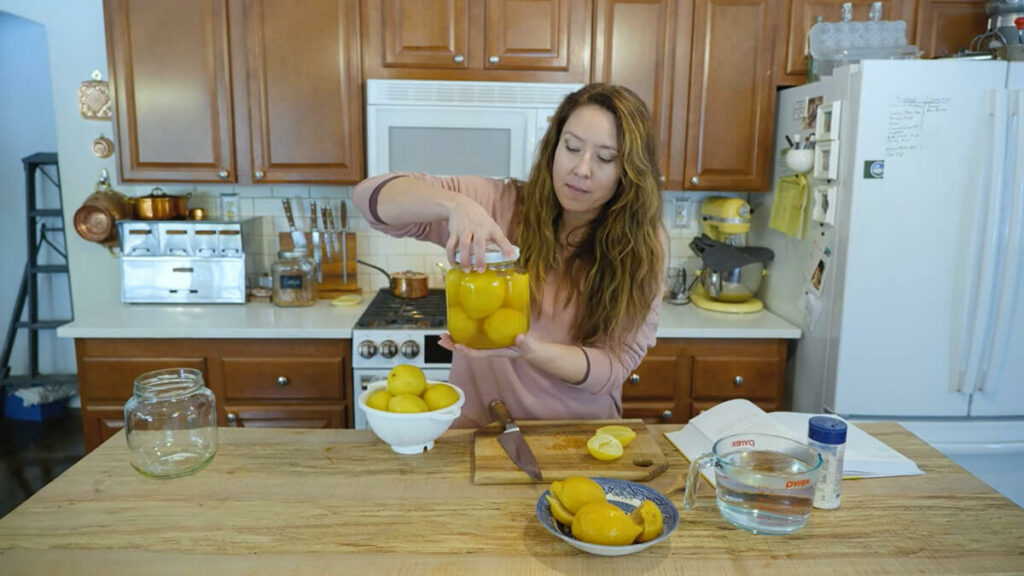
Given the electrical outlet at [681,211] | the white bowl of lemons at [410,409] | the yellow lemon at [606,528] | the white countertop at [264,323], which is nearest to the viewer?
the yellow lemon at [606,528]

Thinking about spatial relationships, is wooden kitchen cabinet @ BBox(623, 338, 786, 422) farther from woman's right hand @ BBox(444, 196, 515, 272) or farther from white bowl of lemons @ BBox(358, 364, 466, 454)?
woman's right hand @ BBox(444, 196, 515, 272)

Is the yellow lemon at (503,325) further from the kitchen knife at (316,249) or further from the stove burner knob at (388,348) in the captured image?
the kitchen knife at (316,249)

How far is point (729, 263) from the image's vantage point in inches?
108

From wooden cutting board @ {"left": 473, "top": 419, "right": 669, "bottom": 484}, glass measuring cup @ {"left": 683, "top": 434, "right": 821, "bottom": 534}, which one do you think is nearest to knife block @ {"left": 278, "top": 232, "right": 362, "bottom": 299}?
wooden cutting board @ {"left": 473, "top": 419, "right": 669, "bottom": 484}

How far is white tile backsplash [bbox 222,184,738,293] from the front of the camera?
304 centimetres

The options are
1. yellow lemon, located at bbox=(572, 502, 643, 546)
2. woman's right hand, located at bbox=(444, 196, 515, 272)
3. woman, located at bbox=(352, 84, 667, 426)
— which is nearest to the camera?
yellow lemon, located at bbox=(572, 502, 643, 546)

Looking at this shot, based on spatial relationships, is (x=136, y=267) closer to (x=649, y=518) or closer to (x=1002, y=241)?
(x=649, y=518)

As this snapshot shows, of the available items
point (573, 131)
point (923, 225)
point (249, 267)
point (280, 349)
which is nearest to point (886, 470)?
point (573, 131)

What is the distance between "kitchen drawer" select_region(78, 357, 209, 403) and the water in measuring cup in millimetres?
2003

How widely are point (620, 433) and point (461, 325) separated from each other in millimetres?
383

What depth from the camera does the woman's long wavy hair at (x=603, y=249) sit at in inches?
56.7

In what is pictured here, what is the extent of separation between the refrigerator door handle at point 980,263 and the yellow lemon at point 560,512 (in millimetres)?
1884

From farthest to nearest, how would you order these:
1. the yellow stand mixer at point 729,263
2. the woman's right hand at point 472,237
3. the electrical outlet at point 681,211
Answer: the electrical outlet at point 681,211 → the yellow stand mixer at point 729,263 → the woman's right hand at point 472,237

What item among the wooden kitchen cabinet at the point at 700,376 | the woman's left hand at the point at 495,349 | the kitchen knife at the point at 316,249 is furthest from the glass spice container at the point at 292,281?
the woman's left hand at the point at 495,349
